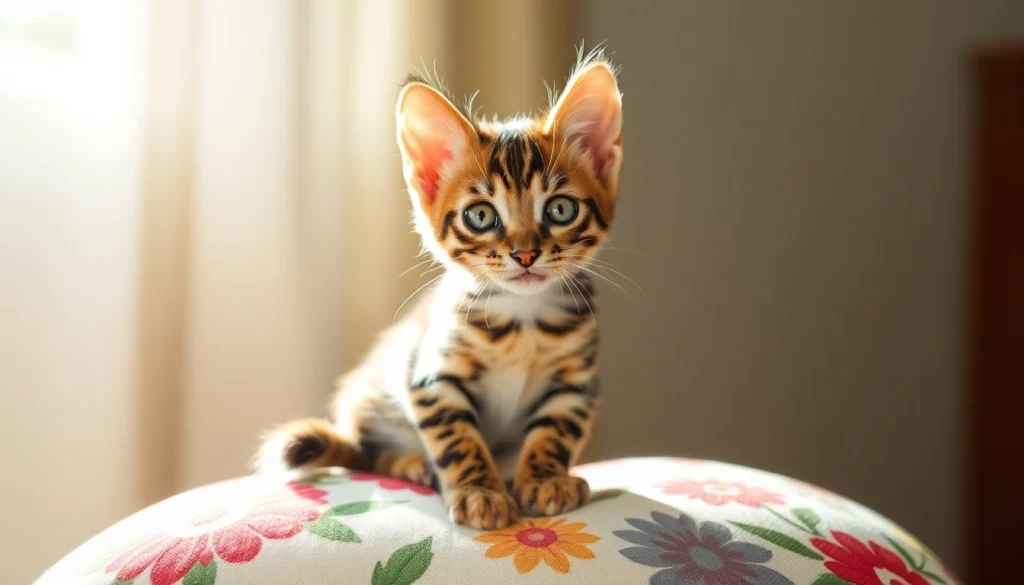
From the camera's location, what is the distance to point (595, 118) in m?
0.86

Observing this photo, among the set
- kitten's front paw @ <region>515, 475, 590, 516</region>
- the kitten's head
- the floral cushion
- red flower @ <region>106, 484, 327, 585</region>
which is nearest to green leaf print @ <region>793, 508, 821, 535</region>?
the floral cushion

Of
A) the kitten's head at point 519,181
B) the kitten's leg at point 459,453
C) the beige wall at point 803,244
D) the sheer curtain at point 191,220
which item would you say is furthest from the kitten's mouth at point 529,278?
the beige wall at point 803,244

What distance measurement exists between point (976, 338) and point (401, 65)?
4.57 ft

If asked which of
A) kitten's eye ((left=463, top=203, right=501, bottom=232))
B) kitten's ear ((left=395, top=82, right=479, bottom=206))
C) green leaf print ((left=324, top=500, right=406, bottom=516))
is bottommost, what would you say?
green leaf print ((left=324, top=500, right=406, bottom=516))

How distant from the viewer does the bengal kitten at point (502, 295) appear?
81 centimetres

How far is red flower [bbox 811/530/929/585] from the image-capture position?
2.09ft

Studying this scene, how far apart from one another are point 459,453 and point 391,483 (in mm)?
75

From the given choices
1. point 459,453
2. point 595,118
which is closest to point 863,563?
point 459,453

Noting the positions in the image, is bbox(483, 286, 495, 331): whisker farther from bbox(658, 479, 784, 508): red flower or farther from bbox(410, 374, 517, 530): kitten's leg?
bbox(658, 479, 784, 508): red flower

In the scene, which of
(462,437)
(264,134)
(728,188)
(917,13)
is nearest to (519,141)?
(462,437)

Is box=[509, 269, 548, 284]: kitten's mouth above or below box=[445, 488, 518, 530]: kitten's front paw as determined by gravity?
above

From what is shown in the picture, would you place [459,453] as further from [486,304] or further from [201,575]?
[201,575]

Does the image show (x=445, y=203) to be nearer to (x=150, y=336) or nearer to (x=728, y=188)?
(x=150, y=336)

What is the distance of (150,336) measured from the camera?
1241 mm
